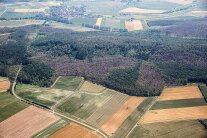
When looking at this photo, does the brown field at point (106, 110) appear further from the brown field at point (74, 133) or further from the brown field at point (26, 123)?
the brown field at point (26, 123)

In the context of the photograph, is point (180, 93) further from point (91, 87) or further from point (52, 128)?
point (52, 128)

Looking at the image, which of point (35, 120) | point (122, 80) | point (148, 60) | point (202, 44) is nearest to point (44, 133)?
point (35, 120)

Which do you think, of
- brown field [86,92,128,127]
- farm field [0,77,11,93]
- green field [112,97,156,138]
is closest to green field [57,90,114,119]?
brown field [86,92,128,127]

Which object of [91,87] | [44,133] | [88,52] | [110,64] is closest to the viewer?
[44,133]

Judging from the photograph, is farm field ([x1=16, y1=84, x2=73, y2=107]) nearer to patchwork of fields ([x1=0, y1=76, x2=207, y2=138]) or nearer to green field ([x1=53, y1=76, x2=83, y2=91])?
patchwork of fields ([x1=0, y1=76, x2=207, y2=138])

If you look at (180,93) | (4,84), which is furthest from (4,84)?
(180,93)

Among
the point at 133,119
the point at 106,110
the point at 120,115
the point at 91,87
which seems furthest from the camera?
the point at 91,87

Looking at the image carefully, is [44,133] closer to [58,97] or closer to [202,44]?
[58,97]
